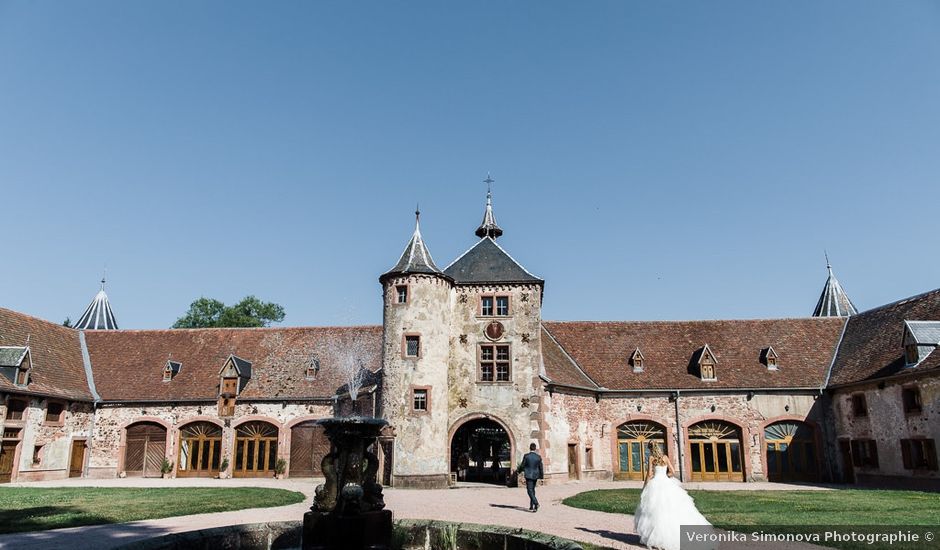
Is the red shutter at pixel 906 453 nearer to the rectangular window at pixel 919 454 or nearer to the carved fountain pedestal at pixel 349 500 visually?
the rectangular window at pixel 919 454

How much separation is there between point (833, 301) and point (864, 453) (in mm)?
19858

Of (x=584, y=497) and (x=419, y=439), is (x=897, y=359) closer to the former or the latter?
(x=584, y=497)

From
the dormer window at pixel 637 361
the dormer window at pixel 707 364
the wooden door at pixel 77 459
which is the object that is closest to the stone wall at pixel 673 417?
the dormer window at pixel 707 364

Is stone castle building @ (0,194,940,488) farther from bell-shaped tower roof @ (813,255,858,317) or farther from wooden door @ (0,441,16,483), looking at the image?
bell-shaped tower roof @ (813,255,858,317)

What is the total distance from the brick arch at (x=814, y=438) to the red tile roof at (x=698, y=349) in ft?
4.79

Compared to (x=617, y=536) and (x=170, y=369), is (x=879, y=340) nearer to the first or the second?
(x=617, y=536)

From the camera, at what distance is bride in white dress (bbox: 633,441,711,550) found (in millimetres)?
10398

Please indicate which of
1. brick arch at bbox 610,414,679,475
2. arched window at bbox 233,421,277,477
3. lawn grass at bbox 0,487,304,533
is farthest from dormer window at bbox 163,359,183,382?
brick arch at bbox 610,414,679,475

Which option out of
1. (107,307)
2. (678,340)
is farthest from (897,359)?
(107,307)

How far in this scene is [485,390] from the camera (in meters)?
25.4

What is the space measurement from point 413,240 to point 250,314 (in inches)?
1232

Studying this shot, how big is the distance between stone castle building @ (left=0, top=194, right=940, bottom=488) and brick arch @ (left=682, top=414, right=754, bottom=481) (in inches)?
3.4

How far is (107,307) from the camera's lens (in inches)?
1817

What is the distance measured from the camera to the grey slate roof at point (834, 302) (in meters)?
41.5
